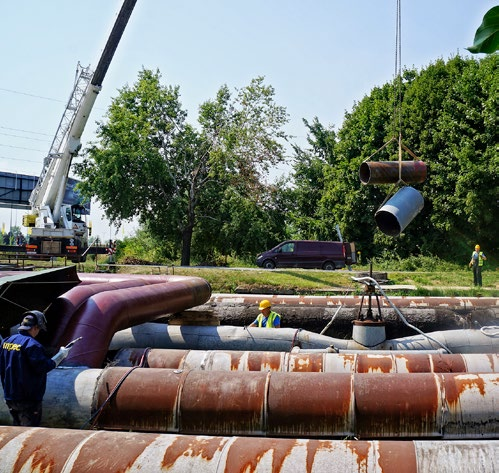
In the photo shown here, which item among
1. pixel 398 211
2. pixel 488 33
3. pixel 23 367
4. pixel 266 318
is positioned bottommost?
pixel 266 318

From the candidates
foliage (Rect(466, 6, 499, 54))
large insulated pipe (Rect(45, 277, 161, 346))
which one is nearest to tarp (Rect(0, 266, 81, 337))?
large insulated pipe (Rect(45, 277, 161, 346))

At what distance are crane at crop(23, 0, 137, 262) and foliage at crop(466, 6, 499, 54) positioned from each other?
2438cm

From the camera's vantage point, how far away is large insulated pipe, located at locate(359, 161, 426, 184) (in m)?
10.2

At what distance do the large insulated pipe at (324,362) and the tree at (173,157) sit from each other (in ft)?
69.8

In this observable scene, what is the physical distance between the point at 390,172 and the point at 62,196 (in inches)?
860

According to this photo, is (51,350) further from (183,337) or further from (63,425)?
(183,337)

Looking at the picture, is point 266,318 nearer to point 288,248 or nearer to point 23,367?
point 23,367

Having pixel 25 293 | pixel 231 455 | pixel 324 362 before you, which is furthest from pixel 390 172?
pixel 231 455

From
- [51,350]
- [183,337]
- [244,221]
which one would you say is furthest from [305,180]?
[51,350]

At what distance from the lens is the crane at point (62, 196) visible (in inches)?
1032

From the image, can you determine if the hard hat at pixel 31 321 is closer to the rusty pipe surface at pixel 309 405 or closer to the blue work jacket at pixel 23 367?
the blue work jacket at pixel 23 367

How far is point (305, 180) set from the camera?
143ft

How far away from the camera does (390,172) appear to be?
10.3m

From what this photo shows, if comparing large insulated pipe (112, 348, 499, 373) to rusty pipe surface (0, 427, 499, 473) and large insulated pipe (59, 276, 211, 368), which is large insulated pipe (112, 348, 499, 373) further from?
rusty pipe surface (0, 427, 499, 473)
